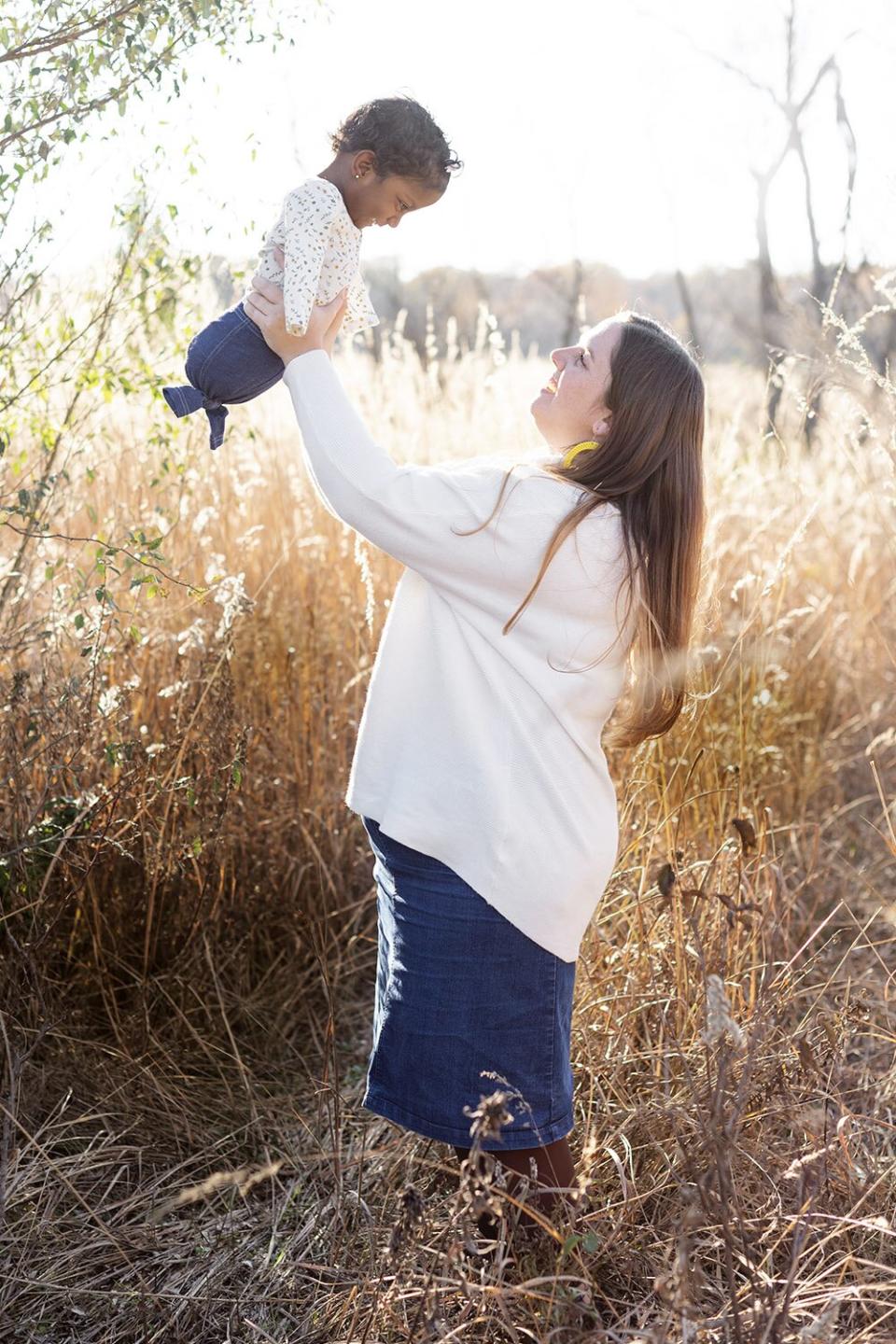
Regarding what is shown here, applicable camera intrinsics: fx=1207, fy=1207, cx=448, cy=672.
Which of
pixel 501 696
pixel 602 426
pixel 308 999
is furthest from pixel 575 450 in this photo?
pixel 308 999

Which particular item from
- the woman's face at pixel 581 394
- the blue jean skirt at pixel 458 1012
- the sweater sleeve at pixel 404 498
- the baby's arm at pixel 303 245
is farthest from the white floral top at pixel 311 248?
the blue jean skirt at pixel 458 1012

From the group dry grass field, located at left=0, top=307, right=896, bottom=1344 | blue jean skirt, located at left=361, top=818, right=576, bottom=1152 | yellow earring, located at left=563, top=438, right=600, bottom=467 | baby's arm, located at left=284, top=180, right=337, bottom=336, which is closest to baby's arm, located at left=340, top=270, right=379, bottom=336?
baby's arm, located at left=284, top=180, right=337, bottom=336

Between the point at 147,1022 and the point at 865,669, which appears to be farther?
the point at 865,669

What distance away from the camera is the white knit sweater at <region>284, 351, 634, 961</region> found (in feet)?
5.26

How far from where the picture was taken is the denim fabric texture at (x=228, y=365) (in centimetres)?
176

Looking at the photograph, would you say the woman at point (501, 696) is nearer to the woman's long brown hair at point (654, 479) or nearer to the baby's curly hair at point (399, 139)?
the woman's long brown hair at point (654, 479)

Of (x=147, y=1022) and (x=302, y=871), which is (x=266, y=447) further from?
(x=147, y=1022)

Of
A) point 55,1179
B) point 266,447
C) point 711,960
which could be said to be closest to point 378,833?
point 711,960

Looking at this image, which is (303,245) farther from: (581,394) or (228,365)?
(581,394)

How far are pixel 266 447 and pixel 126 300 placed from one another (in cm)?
118

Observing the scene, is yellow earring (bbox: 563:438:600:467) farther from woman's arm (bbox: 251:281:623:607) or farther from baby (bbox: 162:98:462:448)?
baby (bbox: 162:98:462:448)

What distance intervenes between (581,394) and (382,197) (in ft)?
1.42

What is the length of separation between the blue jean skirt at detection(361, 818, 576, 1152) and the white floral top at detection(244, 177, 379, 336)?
762mm

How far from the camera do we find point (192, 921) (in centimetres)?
254
